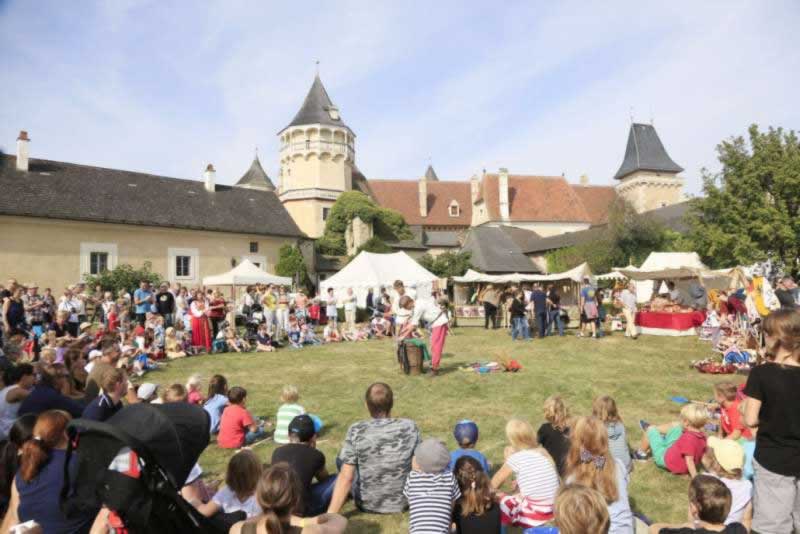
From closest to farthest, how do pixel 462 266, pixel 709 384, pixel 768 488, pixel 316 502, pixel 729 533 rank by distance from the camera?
pixel 729 533 → pixel 768 488 → pixel 316 502 → pixel 709 384 → pixel 462 266

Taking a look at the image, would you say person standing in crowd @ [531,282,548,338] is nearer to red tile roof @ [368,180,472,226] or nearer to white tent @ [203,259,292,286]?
→ white tent @ [203,259,292,286]

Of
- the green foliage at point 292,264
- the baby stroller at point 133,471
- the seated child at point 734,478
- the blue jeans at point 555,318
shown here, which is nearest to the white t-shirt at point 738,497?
the seated child at point 734,478

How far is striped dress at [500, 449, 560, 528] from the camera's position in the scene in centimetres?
380

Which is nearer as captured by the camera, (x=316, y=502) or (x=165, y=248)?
(x=316, y=502)

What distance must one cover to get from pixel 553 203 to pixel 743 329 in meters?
54.9

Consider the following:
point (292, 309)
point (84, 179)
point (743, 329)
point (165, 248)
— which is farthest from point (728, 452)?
point (84, 179)

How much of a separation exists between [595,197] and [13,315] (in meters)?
68.1

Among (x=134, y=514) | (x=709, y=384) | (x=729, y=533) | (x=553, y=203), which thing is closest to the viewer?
(x=134, y=514)

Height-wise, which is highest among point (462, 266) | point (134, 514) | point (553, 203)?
point (553, 203)

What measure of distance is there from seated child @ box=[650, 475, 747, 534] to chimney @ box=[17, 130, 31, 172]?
3313 centimetres

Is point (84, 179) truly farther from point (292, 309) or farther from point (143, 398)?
point (143, 398)

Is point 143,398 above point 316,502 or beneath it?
above

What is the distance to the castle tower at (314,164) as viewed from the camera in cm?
4688

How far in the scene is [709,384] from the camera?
947 centimetres
